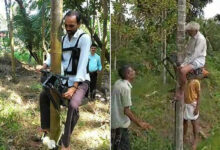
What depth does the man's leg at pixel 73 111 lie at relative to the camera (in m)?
1.57

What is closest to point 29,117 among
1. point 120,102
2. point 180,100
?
point 120,102

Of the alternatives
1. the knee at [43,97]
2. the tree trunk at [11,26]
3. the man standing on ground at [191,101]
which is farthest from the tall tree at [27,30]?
the man standing on ground at [191,101]

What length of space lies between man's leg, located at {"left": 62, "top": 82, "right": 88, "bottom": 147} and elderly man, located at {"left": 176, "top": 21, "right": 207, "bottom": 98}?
0.48 metres

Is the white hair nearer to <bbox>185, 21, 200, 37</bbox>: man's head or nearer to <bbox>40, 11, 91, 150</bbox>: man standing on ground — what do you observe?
<bbox>185, 21, 200, 37</bbox>: man's head

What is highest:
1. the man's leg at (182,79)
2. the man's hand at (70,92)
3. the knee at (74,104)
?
the man's leg at (182,79)

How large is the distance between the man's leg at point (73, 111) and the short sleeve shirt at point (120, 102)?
261 millimetres

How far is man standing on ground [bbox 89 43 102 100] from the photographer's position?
1708mm

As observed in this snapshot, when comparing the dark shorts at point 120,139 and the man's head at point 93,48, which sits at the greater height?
the man's head at point 93,48

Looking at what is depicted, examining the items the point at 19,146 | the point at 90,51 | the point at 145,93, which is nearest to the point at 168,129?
the point at 145,93

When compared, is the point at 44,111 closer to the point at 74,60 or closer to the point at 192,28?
the point at 74,60

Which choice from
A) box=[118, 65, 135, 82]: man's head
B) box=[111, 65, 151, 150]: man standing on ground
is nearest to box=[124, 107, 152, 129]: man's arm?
box=[111, 65, 151, 150]: man standing on ground

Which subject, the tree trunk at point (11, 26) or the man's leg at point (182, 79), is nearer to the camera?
the man's leg at point (182, 79)

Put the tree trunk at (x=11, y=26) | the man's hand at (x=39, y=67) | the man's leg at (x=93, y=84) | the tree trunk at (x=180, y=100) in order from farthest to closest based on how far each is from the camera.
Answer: the tree trunk at (x=11, y=26) < the man's leg at (x=93, y=84) < the man's hand at (x=39, y=67) < the tree trunk at (x=180, y=100)

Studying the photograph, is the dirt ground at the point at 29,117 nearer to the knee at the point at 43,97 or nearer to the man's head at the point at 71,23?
the knee at the point at 43,97
